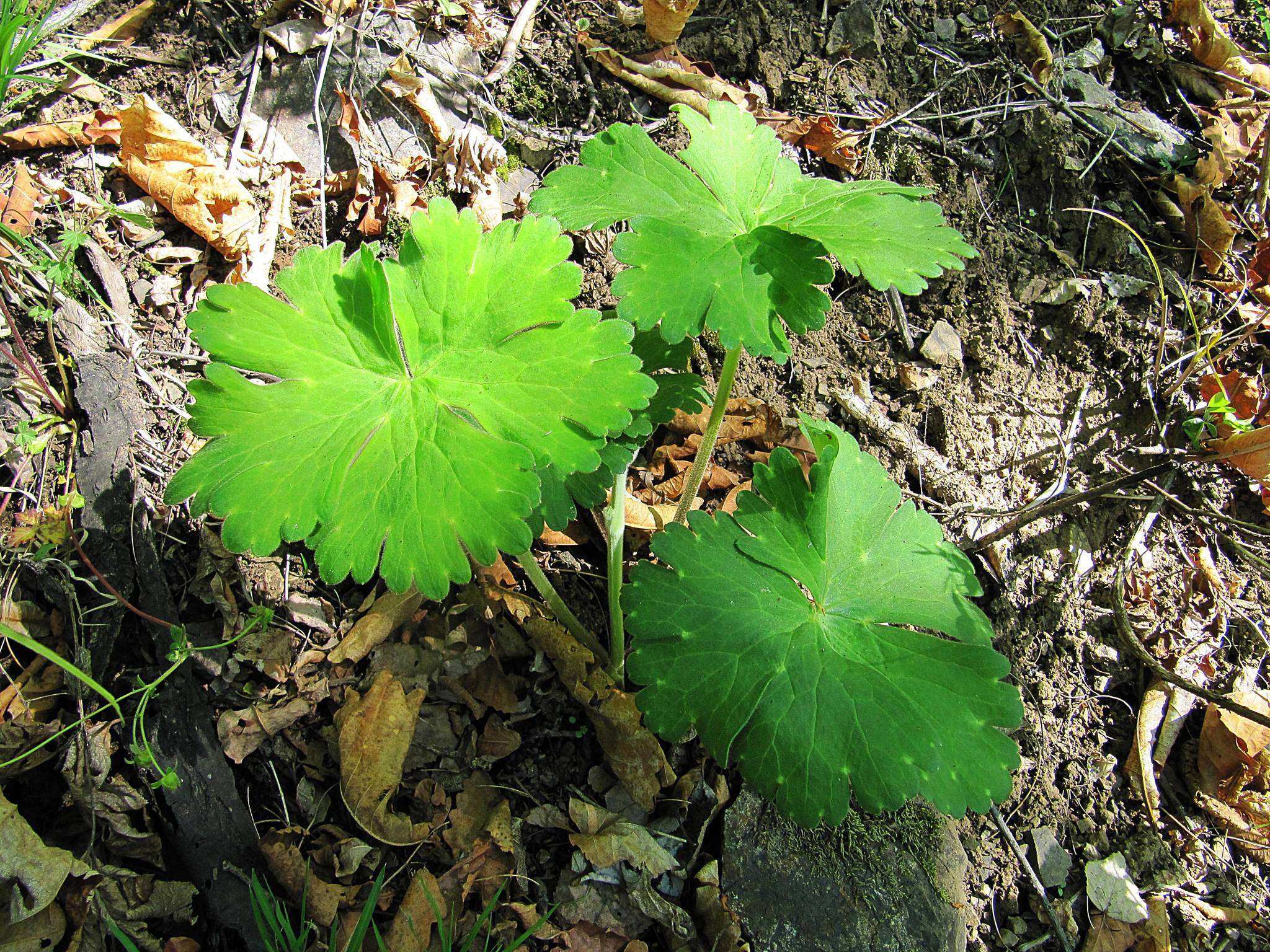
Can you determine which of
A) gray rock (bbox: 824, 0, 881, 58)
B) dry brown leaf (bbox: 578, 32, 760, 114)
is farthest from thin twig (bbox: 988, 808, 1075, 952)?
gray rock (bbox: 824, 0, 881, 58)

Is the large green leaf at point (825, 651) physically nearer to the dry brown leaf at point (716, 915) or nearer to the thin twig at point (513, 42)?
the dry brown leaf at point (716, 915)

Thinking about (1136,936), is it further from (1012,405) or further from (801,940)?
(1012,405)

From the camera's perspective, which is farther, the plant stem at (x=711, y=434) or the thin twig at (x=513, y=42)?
the thin twig at (x=513, y=42)

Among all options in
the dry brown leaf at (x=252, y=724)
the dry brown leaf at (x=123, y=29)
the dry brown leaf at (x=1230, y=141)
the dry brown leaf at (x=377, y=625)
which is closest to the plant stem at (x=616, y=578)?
the dry brown leaf at (x=377, y=625)

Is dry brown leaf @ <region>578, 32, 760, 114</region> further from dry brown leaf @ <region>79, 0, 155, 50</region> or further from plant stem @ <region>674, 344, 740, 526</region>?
dry brown leaf @ <region>79, 0, 155, 50</region>

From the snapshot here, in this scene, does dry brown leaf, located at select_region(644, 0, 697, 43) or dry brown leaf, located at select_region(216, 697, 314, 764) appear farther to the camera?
dry brown leaf, located at select_region(644, 0, 697, 43)

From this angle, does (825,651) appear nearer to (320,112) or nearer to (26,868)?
(26,868)

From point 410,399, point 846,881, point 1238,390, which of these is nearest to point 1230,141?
point 1238,390
